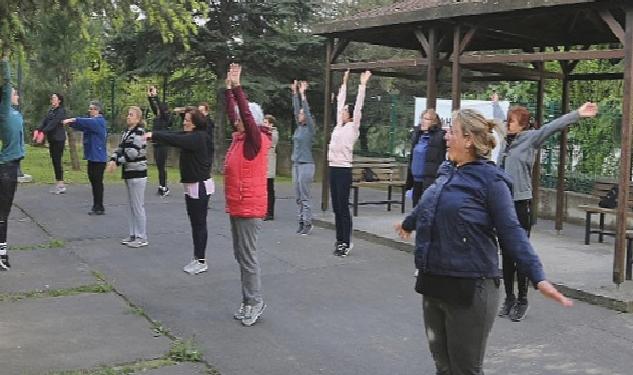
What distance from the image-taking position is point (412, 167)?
887 centimetres

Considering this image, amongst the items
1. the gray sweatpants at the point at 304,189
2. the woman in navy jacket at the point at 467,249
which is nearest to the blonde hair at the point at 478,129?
the woman in navy jacket at the point at 467,249

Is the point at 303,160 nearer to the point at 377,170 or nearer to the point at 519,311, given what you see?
the point at 377,170

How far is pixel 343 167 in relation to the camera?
8.81 metres

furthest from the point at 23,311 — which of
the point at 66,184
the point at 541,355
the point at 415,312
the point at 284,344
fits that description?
the point at 66,184

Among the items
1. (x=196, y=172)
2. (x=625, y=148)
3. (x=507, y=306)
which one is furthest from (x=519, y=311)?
(x=196, y=172)

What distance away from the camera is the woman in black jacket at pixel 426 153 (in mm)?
8312

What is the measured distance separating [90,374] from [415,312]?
2.98 m

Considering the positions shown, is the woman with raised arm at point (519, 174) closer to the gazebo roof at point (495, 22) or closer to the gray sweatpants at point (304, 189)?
the gazebo roof at point (495, 22)

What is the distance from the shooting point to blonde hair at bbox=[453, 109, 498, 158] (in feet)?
11.9

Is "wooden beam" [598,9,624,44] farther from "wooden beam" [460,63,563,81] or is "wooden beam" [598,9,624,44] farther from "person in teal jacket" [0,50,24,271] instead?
"person in teal jacket" [0,50,24,271]

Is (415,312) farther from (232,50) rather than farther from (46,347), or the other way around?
(232,50)

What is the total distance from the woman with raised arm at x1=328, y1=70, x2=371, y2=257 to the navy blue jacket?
16.8ft

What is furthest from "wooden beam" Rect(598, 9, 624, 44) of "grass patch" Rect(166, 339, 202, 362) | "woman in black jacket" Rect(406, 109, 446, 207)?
"grass patch" Rect(166, 339, 202, 362)

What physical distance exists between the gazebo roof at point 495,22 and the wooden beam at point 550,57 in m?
0.48
